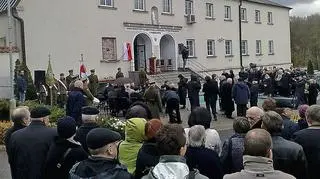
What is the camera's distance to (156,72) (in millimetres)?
34844

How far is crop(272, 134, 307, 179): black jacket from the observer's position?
17.6 ft

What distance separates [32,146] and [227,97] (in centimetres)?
1610

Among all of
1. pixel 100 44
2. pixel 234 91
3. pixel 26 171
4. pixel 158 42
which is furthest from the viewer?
pixel 158 42

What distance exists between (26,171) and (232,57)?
3897 centimetres

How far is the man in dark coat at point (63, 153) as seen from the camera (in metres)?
5.68

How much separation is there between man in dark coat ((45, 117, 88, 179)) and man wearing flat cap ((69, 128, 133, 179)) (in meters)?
1.34

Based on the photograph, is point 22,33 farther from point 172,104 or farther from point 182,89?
point 172,104

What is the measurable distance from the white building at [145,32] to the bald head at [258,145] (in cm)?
2422

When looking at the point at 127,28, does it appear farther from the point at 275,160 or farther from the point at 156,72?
the point at 275,160

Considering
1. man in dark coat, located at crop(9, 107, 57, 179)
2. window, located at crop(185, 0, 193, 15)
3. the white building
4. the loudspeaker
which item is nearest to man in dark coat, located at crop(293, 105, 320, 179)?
man in dark coat, located at crop(9, 107, 57, 179)

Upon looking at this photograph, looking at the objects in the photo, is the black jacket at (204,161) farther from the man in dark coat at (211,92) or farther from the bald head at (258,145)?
the man in dark coat at (211,92)

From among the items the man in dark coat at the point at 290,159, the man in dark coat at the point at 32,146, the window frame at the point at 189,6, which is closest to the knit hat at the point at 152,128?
the man in dark coat at the point at 290,159

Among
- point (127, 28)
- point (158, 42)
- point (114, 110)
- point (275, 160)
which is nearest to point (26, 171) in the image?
point (275, 160)

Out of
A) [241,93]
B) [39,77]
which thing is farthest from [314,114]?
[39,77]
